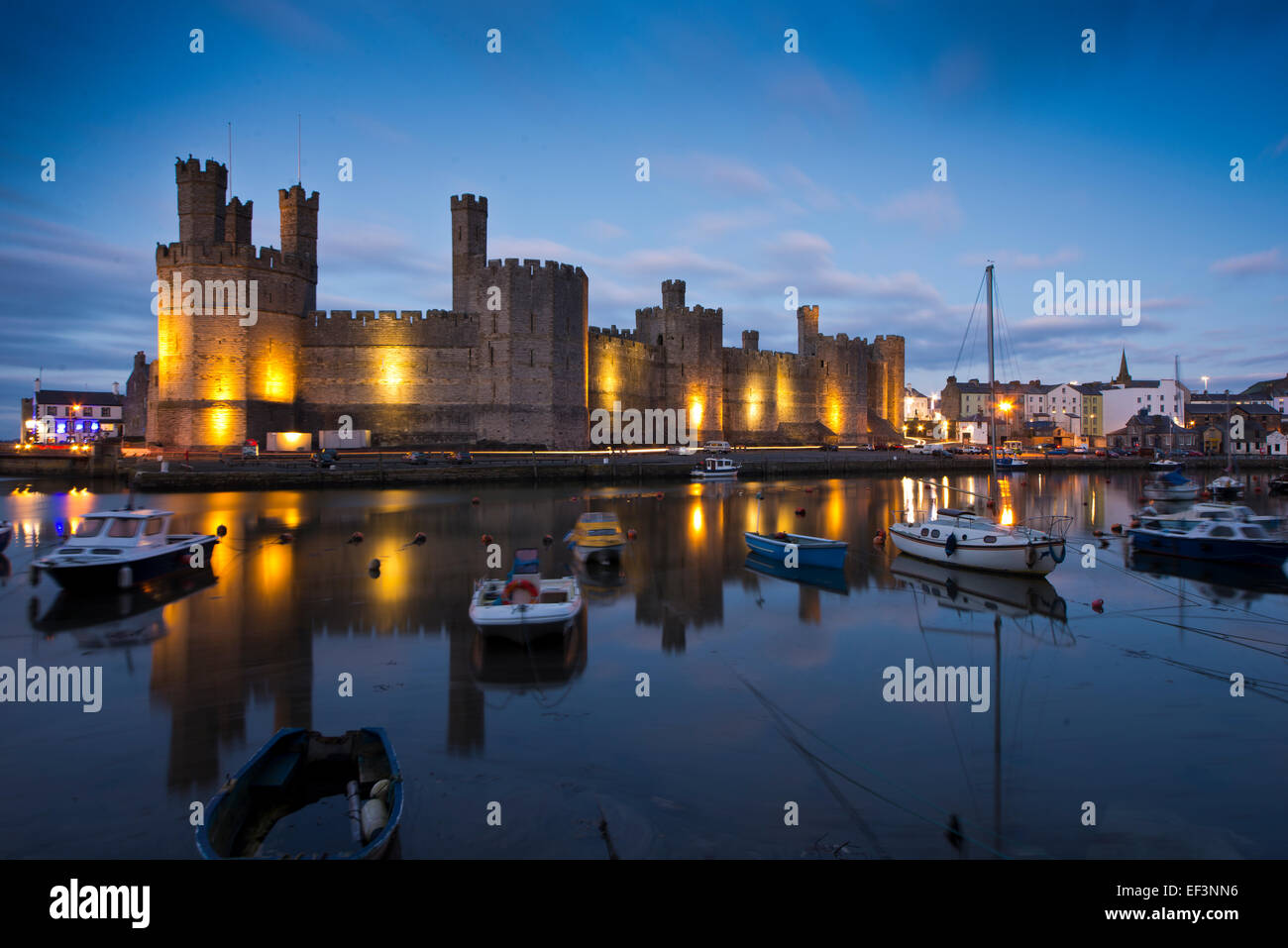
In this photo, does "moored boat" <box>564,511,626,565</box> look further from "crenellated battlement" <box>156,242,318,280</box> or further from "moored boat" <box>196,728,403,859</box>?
"crenellated battlement" <box>156,242,318,280</box>

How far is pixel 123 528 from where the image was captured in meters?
13.2

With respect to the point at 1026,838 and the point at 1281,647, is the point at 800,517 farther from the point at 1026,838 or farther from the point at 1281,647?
the point at 1026,838

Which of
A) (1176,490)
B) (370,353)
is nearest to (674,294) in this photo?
(370,353)

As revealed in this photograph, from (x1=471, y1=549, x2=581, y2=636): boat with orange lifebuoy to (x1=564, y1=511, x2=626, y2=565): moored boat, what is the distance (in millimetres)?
4949

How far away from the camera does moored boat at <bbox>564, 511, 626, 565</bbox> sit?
14.9 metres

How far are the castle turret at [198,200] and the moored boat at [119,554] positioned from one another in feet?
73.9

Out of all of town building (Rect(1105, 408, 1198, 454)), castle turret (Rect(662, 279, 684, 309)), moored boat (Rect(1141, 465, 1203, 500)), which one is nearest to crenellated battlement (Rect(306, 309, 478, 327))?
castle turret (Rect(662, 279, 684, 309))

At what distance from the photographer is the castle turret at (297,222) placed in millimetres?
35219

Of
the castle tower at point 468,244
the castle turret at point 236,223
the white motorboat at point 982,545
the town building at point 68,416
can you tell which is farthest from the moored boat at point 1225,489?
the town building at point 68,416

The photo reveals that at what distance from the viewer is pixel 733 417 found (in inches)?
2005

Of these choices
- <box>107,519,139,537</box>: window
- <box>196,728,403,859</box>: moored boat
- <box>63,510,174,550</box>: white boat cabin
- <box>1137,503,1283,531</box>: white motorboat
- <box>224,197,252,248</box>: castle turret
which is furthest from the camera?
<box>224,197,252,248</box>: castle turret

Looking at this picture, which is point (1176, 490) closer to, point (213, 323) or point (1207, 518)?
point (1207, 518)

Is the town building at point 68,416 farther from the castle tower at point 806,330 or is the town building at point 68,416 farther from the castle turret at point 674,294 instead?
the castle tower at point 806,330
